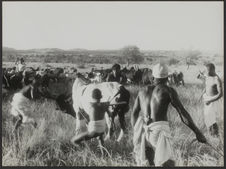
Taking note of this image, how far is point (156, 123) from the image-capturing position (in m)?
5.51

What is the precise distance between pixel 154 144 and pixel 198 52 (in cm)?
119

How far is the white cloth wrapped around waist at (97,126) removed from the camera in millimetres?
5730

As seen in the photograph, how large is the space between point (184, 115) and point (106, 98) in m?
0.90

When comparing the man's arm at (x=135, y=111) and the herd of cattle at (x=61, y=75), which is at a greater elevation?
the herd of cattle at (x=61, y=75)

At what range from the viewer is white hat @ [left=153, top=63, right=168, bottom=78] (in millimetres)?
5648

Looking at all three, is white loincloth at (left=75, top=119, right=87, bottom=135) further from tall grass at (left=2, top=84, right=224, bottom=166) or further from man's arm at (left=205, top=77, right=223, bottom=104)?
man's arm at (left=205, top=77, right=223, bottom=104)

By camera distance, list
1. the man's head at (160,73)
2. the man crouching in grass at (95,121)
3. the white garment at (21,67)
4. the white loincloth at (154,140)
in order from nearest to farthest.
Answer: the white loincloth at (154,140) < the man's head at (160,73) < the man crouching in grass at (95,121) < the white garment at (21,67)

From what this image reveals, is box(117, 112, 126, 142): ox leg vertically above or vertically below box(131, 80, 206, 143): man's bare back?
below

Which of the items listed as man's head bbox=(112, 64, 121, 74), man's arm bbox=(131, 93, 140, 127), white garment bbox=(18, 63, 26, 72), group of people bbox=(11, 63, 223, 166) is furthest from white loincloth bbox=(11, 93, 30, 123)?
man's arm bbox=(131, 93, 140, 127)

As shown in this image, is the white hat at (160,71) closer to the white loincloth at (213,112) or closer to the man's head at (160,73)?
the man's head at (160,73)

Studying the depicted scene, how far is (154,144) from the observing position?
5.47 meters

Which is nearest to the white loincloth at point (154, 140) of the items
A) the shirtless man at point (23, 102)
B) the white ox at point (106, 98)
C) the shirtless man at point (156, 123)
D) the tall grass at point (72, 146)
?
the shirtless man at point (156, 123)

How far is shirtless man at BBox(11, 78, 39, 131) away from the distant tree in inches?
44.4

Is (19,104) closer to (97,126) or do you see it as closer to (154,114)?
(97,126)
